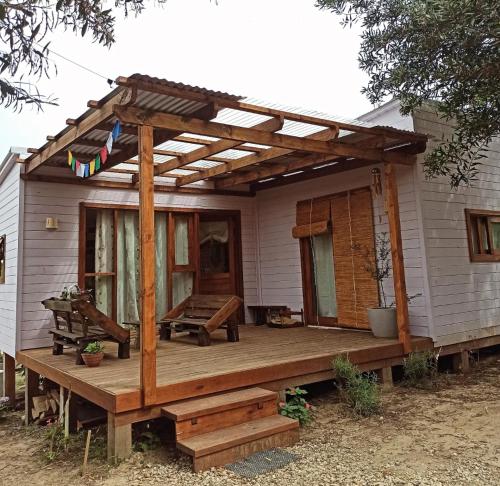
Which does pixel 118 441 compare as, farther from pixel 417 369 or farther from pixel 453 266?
pixel 453 266

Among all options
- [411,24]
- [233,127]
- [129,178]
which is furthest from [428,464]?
[129,178]

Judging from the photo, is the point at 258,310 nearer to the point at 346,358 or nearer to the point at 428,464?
the point at 346,358

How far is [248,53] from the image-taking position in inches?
332

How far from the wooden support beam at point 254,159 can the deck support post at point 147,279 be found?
203 cm

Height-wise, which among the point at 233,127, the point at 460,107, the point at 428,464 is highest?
the point at 460,107

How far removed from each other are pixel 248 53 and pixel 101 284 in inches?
204

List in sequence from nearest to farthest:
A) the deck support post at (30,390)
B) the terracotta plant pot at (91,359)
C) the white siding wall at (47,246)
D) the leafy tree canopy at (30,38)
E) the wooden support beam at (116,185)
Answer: the leafy tree canopy at (30,38), the terracotta plant pot at (91,359), the deck support post at (30,390), the white siding wall at (47,246), the wooden support beam at (116,185)

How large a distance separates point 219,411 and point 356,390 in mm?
1494

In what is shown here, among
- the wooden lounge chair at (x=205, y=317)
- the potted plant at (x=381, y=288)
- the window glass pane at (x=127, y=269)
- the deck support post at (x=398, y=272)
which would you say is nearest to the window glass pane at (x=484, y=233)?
the potted plant at (x=381, y=288)

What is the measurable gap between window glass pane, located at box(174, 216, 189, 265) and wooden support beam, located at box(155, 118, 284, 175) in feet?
4.38

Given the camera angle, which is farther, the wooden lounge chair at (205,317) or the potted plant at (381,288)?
the potted plant at (381,288)

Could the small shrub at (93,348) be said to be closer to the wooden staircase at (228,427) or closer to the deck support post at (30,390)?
the wooden staircase at (228,427)

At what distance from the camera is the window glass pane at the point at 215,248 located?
25.1 ft

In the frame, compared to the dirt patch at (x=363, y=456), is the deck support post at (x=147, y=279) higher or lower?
higher
